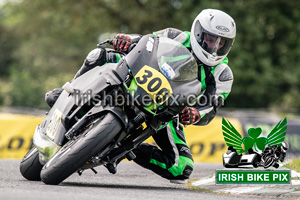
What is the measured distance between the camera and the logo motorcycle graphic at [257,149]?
260 inches

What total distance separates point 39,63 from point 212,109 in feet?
111

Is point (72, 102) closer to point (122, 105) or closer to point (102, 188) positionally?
point (122, 105)

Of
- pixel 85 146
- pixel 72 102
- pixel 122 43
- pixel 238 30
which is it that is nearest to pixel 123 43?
pixel 122 43

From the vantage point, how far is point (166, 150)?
7.00 meters

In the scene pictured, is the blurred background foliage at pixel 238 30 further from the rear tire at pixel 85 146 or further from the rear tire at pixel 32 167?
the rear tire at pixel 85 146

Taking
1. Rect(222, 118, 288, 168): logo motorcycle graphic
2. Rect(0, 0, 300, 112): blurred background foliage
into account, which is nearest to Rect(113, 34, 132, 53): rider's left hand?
Rect(222, 118, 288, 168): logo motorcycle graphic

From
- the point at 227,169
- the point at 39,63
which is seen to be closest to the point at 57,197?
the point at 227,169

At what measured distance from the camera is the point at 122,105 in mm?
5730

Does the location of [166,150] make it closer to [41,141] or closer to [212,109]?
[212,109]

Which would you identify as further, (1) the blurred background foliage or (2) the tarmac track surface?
(1) the blurred background foliage

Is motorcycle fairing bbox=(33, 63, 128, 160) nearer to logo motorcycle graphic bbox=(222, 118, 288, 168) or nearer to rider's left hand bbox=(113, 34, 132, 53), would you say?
rider's left hand bbox=(113, 34, 132, 53)

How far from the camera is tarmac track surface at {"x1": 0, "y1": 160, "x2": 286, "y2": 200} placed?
5.05 metres

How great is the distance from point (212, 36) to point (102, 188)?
1.96 m

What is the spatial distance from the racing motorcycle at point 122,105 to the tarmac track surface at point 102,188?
27 centimetres
